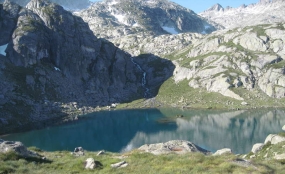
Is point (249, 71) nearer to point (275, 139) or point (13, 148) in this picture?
point (275, 139)

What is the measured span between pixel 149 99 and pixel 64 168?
559 ft

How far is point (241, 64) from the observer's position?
186m

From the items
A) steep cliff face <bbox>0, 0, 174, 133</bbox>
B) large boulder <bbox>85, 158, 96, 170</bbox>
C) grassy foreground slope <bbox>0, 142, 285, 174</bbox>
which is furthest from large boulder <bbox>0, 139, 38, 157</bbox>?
steep cliff face <bbox>0, 0, 174, 133</bbox>

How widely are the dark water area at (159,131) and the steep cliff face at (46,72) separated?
23.3 metres

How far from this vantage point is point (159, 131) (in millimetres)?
105062

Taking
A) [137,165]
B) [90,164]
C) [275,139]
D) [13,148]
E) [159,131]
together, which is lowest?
[159,131]

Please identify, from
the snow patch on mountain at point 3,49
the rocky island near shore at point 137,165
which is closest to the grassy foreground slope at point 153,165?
the rocky island near shore at point 137,165

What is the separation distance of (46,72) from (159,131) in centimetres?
9357

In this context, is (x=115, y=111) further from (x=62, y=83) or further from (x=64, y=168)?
(x=64, y=168)

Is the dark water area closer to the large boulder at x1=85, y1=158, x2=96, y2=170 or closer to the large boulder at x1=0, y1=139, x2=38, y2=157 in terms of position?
the large boulder at x1=0, y1=139, x2=38, y2=157

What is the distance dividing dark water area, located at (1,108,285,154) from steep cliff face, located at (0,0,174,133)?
76.5 ft

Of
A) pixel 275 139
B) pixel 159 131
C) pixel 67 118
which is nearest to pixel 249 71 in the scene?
pixel 159 131

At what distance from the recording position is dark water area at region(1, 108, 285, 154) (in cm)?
8669

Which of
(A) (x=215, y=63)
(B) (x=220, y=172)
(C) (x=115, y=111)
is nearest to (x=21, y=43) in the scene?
(C) (x=115, y=111)
